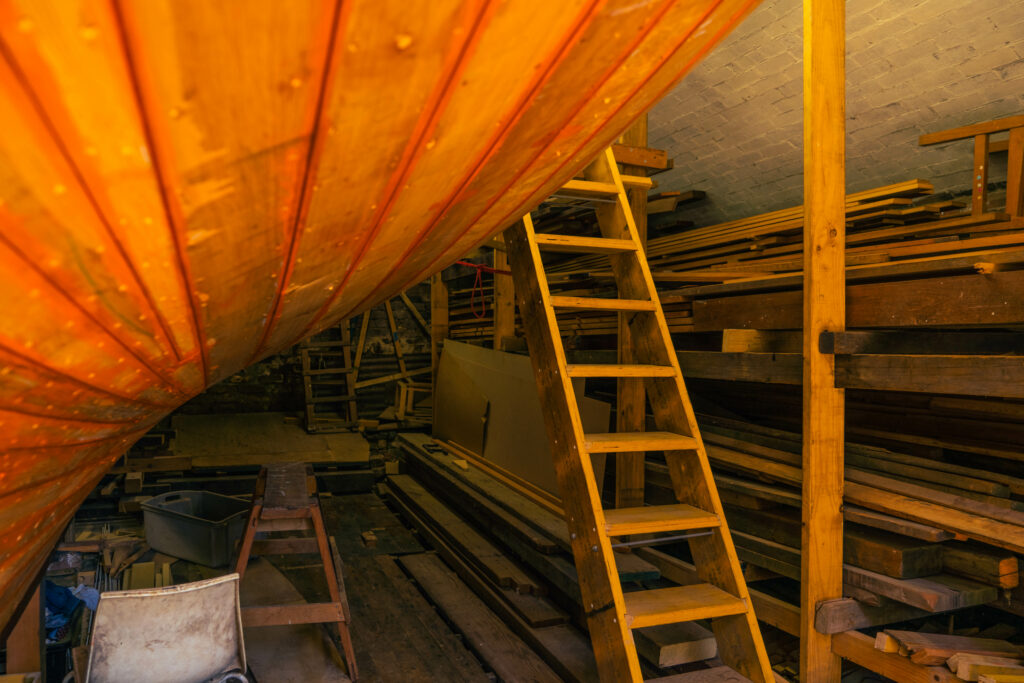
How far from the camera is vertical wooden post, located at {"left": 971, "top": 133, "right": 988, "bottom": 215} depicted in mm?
3971

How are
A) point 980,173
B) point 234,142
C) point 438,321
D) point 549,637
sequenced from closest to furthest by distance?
point 234,142 < point 549,637 < point 980,173 < point 438,321

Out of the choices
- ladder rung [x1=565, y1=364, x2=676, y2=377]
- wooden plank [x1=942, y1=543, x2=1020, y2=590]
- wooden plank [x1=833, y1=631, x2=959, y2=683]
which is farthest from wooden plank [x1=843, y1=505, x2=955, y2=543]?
ladder rung [x1=565, y1=364, x2=676, y2=377]

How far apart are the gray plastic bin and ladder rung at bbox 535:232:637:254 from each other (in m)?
3.15

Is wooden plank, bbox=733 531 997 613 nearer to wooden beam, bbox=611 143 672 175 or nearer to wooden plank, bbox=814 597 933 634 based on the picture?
wooden plank, bbox=814 597 933 634

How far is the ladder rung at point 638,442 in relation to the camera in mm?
2703

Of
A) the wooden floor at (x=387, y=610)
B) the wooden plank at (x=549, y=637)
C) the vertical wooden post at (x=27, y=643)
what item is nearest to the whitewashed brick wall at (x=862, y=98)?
the wooden plank at (x=549, y=637)

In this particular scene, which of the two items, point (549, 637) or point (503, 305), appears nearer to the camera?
point (549, 637)

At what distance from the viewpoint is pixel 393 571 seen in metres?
5.06

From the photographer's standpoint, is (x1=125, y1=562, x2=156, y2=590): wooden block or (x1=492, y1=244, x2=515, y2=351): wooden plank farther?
(x1=492, y1=244, x2=515, y2=351): wooden plank

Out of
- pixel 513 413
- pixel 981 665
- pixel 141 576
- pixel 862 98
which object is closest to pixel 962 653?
pixel 981 665

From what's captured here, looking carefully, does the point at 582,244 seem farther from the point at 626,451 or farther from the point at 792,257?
the point at 792,257

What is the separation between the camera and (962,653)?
7.79 ft

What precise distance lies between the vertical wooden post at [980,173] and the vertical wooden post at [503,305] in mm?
3234

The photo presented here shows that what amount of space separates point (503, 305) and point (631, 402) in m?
2.57
